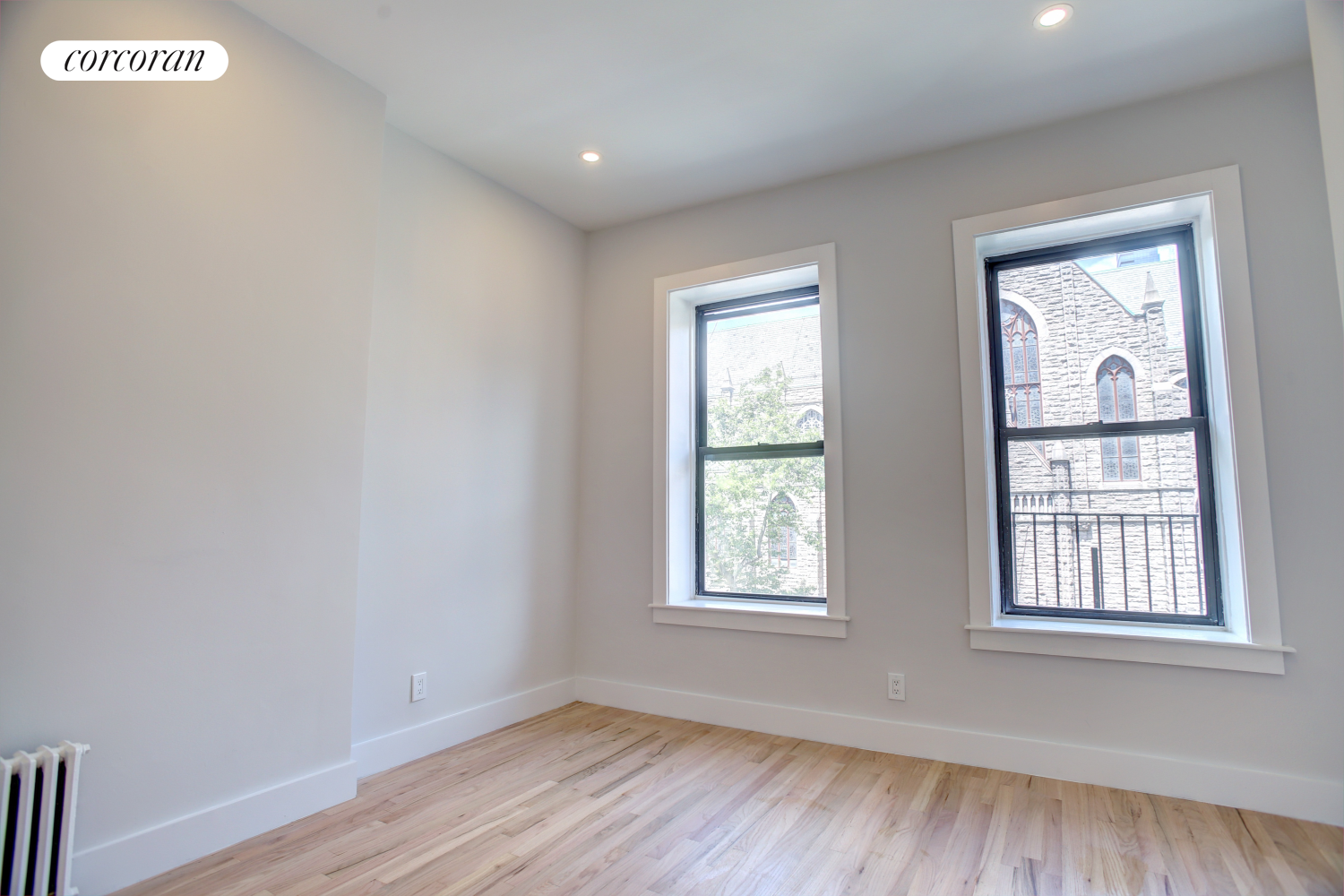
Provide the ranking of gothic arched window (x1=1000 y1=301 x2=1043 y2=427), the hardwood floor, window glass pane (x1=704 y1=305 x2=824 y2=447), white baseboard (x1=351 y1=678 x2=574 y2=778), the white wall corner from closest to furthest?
the white wall corner → the hardwood floor → white baseboard (x1=351 y1=678 x2=574 y2=778) → gothic arched window (x1=1000 y1=301 x2=1043 y2=427) → window glass pane (x1=704 y1=305 x2=824 y2=447)

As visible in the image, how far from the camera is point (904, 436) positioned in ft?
10.7

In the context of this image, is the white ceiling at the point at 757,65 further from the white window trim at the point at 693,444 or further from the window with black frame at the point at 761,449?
the window with black frame at the point at 761,449

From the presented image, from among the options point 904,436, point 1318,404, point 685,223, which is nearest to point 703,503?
point 904,436

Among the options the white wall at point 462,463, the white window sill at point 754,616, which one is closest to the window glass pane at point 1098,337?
the white window sill at point 754,616

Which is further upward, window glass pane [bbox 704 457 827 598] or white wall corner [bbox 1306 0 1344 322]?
white wall corner [bbox 1306 0 1344 322]

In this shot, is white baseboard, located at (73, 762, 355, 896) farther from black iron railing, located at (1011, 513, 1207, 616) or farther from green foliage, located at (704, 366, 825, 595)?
black iron railing, located at (1011, 513, 1207, 616)

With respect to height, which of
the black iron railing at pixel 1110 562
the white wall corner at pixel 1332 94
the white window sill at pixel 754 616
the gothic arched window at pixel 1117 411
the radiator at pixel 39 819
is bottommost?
the radiator at pixel 39 819

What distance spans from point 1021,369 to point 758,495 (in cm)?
148

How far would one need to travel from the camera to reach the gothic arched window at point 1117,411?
3014mm

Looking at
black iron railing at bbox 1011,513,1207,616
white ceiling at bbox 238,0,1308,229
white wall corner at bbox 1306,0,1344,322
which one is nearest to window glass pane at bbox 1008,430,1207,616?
black iron railing at bbox 1011,513,1207,616

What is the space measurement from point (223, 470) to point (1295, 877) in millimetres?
3558

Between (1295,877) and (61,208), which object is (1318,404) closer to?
(1295,877)

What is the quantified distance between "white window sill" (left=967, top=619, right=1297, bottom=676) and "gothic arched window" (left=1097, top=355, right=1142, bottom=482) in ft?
2.21

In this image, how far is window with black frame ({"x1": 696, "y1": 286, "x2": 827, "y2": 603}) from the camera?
372 centimetres
